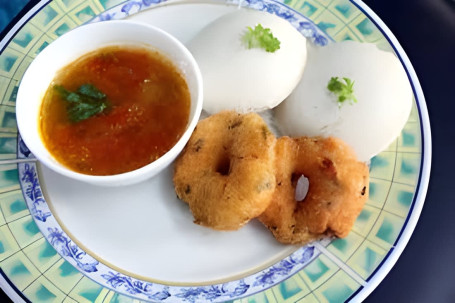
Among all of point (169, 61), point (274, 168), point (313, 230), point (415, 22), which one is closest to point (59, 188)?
point (169, 61)

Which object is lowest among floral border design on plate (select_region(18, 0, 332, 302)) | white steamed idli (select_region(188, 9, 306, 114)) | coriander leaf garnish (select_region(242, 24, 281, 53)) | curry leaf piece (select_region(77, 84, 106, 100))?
floral border design on plate (select_region(18, 0, 332, 302))

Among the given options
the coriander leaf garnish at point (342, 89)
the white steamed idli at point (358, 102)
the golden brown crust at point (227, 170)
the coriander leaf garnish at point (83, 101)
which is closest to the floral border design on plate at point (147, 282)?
the golden brown crust at point (227, 170)

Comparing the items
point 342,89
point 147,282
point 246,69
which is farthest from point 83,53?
point 342,89

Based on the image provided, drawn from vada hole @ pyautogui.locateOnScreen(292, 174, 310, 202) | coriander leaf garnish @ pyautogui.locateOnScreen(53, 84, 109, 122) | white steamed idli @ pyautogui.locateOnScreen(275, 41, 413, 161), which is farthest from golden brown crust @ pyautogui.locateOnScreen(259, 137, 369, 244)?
coriander leaf garnish @ pyautogui.locateOnScreen(53, 84, 109, 122)

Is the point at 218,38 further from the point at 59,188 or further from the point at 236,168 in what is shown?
the point at 59,188

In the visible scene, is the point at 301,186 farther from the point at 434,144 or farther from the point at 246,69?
the point at 434,144

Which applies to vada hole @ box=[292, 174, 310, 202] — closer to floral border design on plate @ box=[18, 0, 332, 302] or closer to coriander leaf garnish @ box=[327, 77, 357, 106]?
floral border design on plate @ box=[18, 0, 332, 302]
